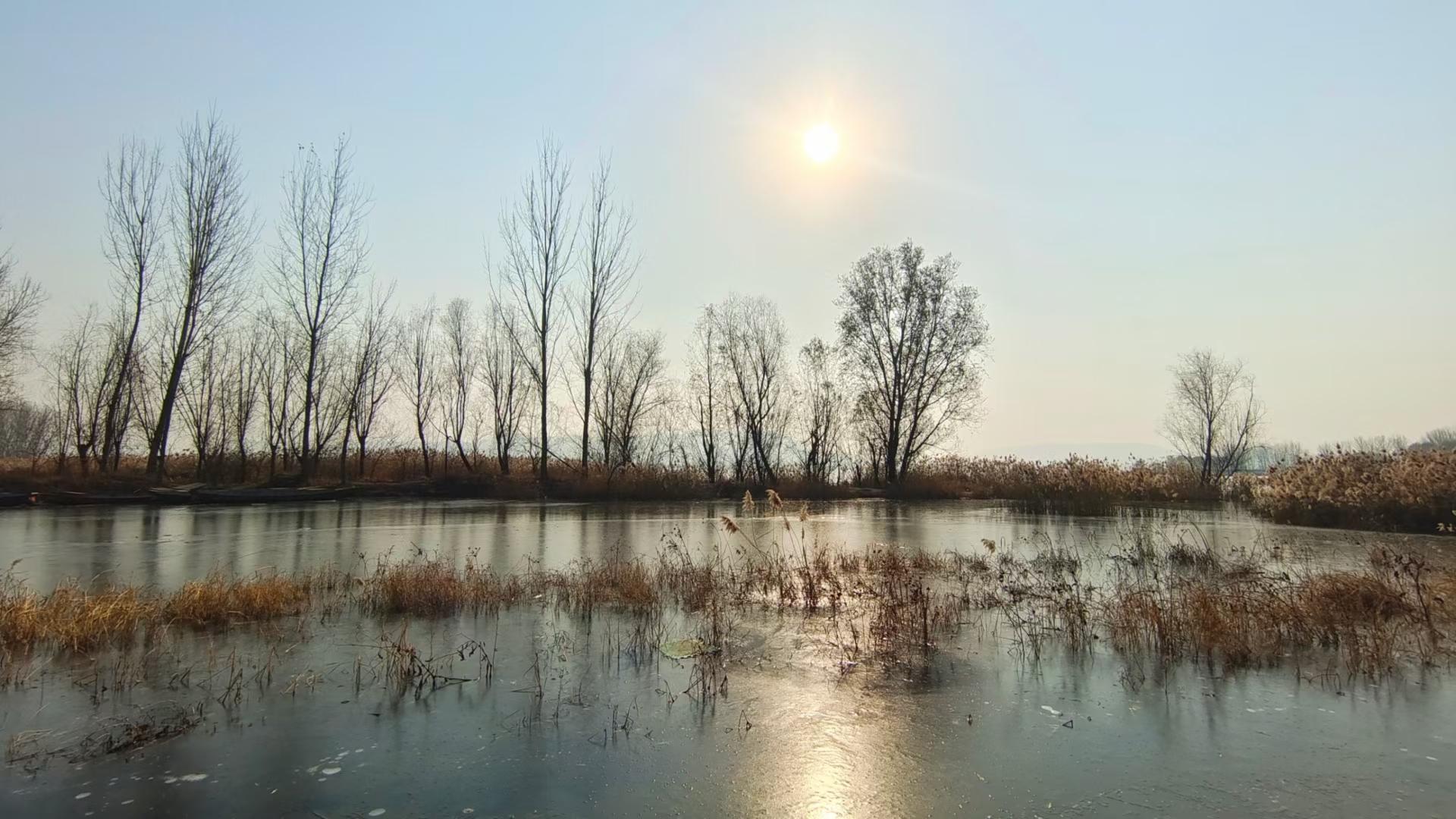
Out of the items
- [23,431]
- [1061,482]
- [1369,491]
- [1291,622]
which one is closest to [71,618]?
[1291,622]

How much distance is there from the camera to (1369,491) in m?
16.8

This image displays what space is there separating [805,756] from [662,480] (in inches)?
911

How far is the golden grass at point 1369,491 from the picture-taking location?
1562cm

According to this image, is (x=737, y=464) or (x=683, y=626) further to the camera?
(x=737, y=464)

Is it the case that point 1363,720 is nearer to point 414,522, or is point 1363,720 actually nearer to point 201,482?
point 414,522

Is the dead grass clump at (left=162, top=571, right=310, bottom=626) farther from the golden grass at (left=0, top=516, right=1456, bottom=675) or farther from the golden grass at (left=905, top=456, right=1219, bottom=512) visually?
the golden grass at (left=905, top=456, right=1219, bottom=512)

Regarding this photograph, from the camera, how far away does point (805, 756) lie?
14.3 ft

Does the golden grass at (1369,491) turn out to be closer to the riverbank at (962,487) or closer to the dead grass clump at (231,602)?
the riverbank at (962,487)

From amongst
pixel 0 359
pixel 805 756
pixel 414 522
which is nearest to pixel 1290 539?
pixel 805 756

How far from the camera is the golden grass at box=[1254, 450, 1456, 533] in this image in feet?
51.3

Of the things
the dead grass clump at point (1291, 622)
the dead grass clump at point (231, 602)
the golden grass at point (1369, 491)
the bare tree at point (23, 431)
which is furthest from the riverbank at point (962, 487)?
the bare tree at point (23, 431)

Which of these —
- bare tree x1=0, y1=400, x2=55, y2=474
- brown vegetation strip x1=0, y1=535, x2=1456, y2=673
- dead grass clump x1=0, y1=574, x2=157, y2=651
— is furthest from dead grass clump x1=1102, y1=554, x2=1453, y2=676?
Answer: bare tree x1=0, y1=400, x2=55, y2=474

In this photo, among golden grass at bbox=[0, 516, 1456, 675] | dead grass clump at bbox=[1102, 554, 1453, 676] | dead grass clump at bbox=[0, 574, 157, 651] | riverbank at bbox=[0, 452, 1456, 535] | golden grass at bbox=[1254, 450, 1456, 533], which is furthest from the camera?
riverbank at bbox=[0, 452, 1456, 535]

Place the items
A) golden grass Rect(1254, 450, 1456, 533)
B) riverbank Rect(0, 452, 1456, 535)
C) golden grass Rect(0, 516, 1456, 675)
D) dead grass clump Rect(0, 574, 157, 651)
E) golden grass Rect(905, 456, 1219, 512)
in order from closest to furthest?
dead grass clump Rect(0, 574, 157, 651) < golden grass Rect(0, 516, 1456, 675) < golden grass Rect(1254, 450, 1456, 533) < riverbank Rect(0, 452, 1456, 535) < golden grass Rect(905, 456, 1219, 512)
